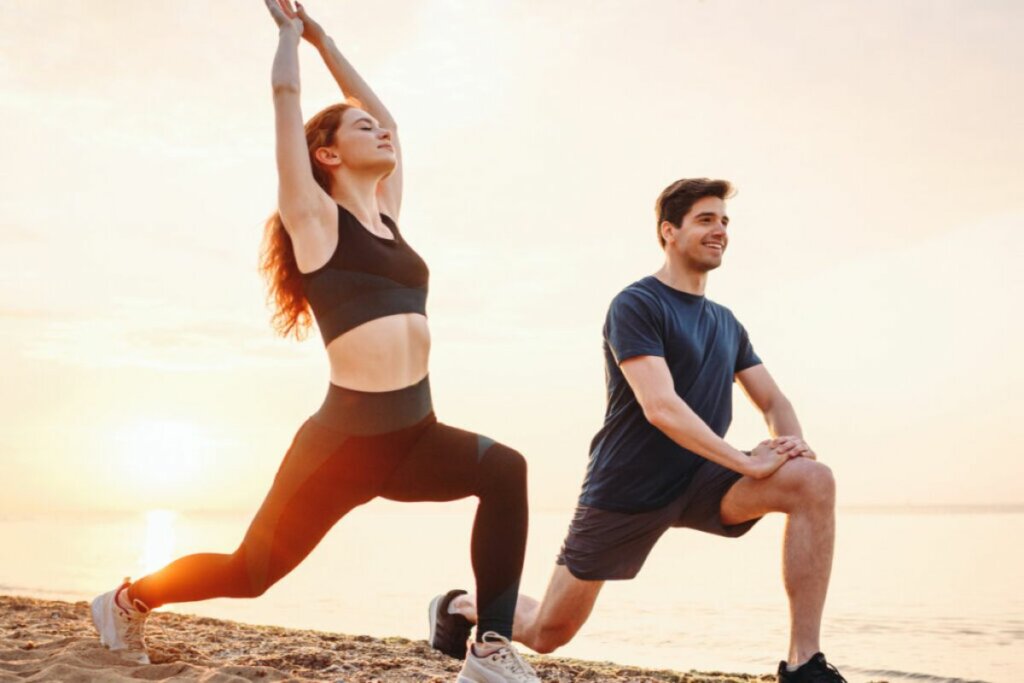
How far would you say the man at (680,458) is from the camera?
3688 millimetres

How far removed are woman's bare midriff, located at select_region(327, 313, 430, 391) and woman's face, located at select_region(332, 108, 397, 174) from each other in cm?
57

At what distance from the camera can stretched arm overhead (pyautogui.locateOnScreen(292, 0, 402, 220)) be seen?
3.89m

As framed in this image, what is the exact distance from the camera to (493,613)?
3.25 metres

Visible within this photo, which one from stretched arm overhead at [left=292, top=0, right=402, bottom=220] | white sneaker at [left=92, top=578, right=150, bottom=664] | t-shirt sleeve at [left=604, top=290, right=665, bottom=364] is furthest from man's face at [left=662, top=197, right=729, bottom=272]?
white sneaker at [left=92, top=578, right=150, bottom=664]

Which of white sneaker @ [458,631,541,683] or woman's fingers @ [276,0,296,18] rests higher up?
woman's fingers @ [276,0,296,18]

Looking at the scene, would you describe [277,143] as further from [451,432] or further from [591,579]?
[591,579]

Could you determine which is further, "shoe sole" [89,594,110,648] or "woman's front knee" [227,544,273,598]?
"shoe sole" [89,594,110,648]

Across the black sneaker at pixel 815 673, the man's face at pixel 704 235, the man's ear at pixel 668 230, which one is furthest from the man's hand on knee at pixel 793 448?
the man's ear at pixel 668 230

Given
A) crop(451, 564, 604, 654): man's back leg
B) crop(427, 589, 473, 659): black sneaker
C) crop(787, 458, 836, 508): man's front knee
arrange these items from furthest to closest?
crop(427, 589, 473, 659): black sneaker → crop(451, 564, 604, 654): man's back leg → crop(787, 458, 836, 508): man's front knee

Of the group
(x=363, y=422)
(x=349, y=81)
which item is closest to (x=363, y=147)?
(x=349, y=81)

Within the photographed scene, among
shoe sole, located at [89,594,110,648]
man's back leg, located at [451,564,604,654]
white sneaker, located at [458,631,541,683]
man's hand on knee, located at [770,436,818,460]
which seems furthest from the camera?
man's back leg, located at [451,564,604,654]

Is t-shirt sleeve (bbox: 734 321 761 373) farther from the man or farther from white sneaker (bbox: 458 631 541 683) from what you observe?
white sneaker (bbox: 458 631 541 683)

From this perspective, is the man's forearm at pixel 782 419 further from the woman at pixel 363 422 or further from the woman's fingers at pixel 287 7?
the woman's fingers at pixel 287 7

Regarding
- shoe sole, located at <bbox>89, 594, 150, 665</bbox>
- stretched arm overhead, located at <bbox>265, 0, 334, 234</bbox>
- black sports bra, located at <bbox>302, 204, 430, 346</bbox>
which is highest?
stretched arm overhead, located at <bbox>265, 0, 334, 234</bbox>
